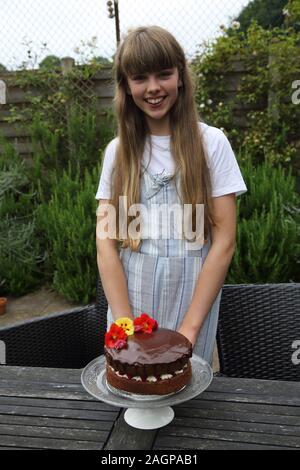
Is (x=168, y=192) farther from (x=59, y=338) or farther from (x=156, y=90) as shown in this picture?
(x=59, y=338)

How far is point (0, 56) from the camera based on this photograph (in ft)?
15.7

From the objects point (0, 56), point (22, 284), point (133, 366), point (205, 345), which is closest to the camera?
point (133, 366)

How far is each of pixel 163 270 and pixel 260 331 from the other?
474 millimetres

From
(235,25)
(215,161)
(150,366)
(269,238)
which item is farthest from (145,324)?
(235,25)

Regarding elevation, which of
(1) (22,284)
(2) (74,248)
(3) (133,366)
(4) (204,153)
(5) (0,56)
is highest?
(5) (0,56)

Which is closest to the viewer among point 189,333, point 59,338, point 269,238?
point 189,333

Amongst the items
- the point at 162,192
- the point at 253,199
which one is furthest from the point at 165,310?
the point at 253,199

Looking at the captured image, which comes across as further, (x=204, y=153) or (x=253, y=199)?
(x=253, y=199)

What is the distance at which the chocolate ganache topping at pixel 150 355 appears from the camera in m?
1.11

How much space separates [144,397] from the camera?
1.12 metres

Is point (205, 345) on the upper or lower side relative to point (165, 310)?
lower

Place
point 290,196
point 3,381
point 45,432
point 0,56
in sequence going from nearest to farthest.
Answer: point 45,432 < point 3,381 < point 290,196 < point 0,56

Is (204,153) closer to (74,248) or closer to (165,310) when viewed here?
(165,310)

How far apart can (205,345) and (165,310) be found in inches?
7.1
